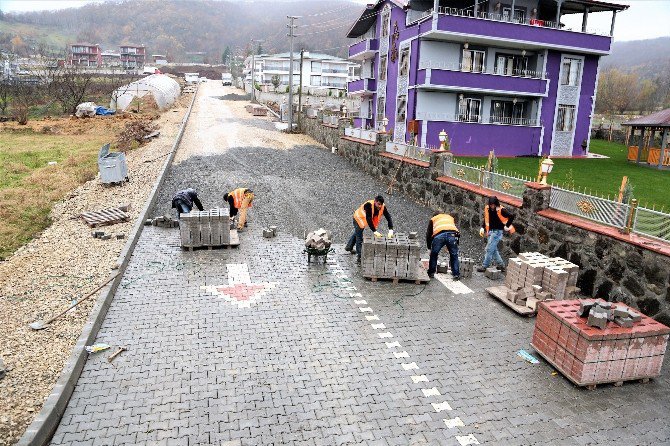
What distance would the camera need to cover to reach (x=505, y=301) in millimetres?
9227

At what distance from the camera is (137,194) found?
17094mm

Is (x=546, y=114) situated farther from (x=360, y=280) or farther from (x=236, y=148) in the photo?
(x=360, y=280)

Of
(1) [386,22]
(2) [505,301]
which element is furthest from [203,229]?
(1) [386,22]

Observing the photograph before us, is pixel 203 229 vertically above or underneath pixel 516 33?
underneath

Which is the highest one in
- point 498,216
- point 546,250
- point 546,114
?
point 546,114

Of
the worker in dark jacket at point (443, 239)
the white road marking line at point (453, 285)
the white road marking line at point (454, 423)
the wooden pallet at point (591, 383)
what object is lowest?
the white road marking line at point (454, 423)

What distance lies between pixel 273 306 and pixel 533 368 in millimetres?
4555

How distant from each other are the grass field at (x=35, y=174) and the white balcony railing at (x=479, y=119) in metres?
17.4

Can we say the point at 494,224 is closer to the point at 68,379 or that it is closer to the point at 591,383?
the point at 591,383

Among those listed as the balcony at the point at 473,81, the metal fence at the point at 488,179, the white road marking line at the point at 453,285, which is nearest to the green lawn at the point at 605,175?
the metal fence at the point at 488,179

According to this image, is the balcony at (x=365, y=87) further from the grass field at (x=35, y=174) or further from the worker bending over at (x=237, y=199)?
the worker bending over at (x=237, y=199)

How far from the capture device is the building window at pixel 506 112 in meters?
27.3

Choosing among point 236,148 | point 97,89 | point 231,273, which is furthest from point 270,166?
point 97,89

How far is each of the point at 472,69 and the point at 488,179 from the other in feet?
50.1
